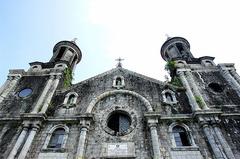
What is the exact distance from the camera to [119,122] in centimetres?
1410

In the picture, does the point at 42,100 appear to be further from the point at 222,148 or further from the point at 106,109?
the point at 222,148

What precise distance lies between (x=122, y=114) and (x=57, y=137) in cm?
406

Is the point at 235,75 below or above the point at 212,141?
above

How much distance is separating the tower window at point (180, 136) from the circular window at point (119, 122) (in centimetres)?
271

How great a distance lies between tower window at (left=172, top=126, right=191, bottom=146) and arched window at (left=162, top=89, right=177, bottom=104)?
2.03 m

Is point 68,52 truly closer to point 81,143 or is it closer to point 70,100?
point 70,100

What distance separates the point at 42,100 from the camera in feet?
49.7

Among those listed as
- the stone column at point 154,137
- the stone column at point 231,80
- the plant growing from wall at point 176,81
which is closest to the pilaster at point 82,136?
the stone column at point 154,137

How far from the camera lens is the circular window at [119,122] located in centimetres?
1364

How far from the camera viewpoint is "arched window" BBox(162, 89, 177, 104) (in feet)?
49.0

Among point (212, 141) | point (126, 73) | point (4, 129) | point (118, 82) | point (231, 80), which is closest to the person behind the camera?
point (212, 141)

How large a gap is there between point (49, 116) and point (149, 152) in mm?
6449

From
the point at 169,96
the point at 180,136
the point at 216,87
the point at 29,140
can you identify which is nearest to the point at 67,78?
the point at 29,140

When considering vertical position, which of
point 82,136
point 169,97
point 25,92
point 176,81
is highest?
point 176,81
